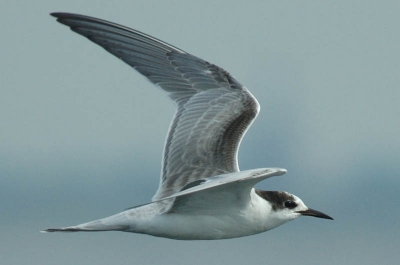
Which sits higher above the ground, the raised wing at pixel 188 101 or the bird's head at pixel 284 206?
the raised wing at pixel 188 101

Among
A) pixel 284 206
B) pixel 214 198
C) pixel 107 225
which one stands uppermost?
pixel 214 198

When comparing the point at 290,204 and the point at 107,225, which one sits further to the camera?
the point at 290,204

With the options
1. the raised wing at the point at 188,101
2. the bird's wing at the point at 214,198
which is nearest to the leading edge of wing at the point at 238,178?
the bird's wing at the point at 214,198

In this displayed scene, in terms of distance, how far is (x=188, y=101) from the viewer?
46.8ft

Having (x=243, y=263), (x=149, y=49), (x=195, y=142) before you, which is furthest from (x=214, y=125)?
(x=243, y=263)

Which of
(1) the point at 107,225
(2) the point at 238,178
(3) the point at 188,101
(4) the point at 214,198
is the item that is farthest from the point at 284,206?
(1) the point at 107,225

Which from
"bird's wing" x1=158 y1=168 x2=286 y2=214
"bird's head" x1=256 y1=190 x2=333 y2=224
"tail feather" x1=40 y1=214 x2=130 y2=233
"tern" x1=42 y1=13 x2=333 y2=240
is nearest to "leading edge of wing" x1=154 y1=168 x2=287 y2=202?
"tern" x1=42 y1=13 x2=333 y2=240

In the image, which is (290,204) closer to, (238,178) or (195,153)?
(195,153)

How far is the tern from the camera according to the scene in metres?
12.9

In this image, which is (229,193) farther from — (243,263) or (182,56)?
(243,263)

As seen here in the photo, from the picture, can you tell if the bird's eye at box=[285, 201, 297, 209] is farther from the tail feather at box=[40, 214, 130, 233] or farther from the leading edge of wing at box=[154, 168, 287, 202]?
the tail feather at box=[40, 214, 130, 233]

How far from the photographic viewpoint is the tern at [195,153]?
1285 cm

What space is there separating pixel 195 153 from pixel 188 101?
82 centimetres

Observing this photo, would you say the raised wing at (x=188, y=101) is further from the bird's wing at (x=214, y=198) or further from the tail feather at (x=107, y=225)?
the tail feather at (x=107, y=225)
